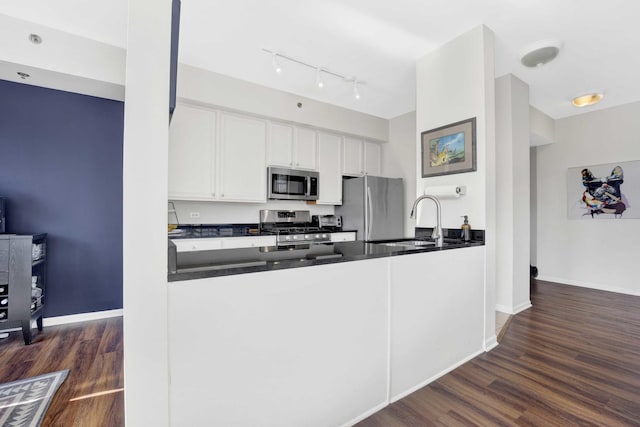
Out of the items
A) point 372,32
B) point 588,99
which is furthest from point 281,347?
point 588,99

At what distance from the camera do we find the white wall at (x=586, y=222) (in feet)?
12.9

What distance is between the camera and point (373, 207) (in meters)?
4.15

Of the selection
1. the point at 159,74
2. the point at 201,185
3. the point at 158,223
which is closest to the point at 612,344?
the point at 158,223

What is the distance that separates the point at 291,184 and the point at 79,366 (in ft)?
8.77

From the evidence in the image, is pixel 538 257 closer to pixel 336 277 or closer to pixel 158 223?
pixel 336 277

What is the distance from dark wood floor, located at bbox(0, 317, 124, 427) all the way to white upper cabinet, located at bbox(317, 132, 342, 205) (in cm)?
283

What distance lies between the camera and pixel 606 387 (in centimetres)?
184

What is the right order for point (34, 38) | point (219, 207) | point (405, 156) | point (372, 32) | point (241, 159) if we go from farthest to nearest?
point (405, 156)
point (219, 207)
point (241, 159)
point (372, 32)
point (34, 38)

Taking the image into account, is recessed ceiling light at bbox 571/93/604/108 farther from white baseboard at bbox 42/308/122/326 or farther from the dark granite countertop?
white baseboard at bbox 42/308/122/326

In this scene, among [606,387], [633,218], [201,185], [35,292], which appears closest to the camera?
[606,387]

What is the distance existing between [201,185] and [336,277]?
7.90 feet

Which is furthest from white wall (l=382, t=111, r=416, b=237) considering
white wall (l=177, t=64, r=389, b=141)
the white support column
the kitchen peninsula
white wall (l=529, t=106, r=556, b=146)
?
the white support column

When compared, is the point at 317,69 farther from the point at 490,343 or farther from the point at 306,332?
the point at 490,343

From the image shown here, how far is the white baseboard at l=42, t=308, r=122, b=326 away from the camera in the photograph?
2.91m
